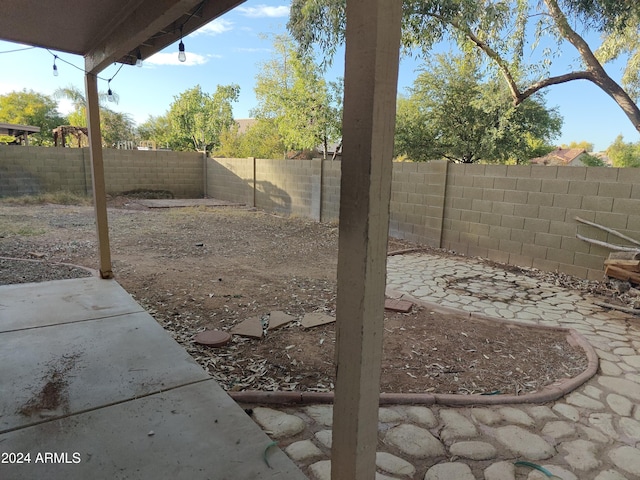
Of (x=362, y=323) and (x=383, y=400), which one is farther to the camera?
(x=383, y=400)

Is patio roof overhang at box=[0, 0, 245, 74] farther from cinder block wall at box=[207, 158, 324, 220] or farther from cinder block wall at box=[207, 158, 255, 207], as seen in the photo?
cinder block wall at box=[207, 158, 255, 207]

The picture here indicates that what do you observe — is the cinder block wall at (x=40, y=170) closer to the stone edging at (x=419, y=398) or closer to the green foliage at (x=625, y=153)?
the stone edging at (x=419, y=398)

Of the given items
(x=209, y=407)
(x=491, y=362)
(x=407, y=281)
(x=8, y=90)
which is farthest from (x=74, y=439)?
(x=8, y=90)

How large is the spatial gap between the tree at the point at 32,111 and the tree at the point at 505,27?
80.5 ft

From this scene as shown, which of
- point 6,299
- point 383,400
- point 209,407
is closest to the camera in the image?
point 209,407

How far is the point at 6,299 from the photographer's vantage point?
329 centimetres

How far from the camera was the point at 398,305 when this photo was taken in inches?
147

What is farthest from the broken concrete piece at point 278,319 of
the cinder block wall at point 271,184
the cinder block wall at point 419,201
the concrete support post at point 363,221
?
the cinder block wall at point 271,184

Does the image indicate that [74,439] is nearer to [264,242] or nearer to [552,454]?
[552,454]

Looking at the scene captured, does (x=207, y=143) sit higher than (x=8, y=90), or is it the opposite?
(x=8, y=90)

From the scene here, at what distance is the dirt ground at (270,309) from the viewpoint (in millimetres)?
2529

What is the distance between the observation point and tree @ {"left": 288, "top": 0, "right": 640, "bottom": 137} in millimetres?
6777

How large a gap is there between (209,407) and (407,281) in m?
3.18


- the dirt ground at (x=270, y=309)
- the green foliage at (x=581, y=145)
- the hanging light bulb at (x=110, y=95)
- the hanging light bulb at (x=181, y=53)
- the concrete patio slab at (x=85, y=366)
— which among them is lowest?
the dirt ground at (x=270, y=309)
